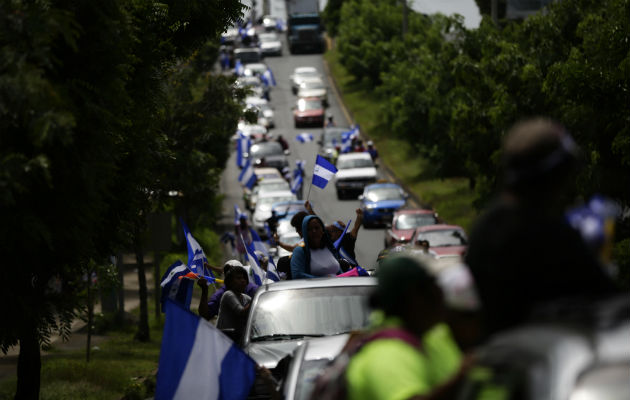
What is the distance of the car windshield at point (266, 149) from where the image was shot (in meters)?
58.2

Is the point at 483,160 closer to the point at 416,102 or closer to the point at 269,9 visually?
the point at 416,102

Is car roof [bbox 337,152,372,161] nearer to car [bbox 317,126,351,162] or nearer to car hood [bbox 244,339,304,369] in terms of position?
car [bbox 317,126,351,162]

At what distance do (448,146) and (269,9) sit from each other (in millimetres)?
114159

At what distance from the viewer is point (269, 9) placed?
15675cm

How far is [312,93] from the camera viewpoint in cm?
7869

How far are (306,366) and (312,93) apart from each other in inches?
2858

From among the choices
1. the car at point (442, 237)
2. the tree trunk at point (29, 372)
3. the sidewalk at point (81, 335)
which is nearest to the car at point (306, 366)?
the tree trunk at point (29, 372)

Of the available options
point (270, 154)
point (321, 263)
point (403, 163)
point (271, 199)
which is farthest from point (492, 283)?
point (270, 154)

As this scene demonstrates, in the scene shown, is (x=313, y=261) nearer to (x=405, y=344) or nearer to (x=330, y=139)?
(x=405, y=344)

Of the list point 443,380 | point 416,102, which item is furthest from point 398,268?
point 416,102

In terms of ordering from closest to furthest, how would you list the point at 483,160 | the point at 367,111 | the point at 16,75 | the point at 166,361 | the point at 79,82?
1. the point at 166,361
2. the point at 16,75
3. the point at 79,82
4. the point at 483,160
5. the point at 367,111

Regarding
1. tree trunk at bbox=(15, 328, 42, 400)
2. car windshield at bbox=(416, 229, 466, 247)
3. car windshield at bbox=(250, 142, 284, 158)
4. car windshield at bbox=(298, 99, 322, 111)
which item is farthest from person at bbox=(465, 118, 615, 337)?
car windshield at bbox=(298, 99, 322, 111)

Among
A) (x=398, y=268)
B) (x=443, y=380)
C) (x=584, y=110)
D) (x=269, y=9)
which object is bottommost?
(x=269, y=9)

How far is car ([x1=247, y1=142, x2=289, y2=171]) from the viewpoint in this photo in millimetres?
57906
